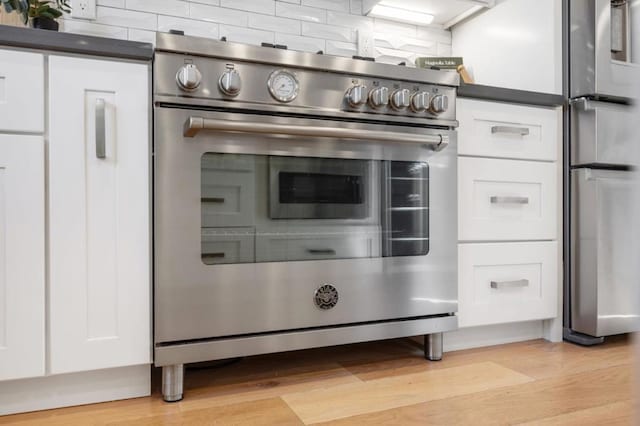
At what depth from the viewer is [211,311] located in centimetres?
112

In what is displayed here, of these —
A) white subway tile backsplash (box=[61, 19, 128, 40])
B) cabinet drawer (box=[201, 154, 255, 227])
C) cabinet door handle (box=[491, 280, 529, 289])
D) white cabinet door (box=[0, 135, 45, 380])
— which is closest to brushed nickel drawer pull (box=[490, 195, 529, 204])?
cabinet door handle (box=[491, 280, 529, 289])

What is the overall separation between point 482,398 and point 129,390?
0.87m

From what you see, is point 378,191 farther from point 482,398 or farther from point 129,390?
point 129,390

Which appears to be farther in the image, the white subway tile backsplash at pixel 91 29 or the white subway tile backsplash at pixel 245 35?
the white subway tile backsplash at pixel 245 35

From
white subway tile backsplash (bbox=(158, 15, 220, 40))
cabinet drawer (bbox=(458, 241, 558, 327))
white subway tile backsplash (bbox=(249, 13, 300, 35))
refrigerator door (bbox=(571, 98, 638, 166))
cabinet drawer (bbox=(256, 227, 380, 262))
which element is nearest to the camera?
cabinet drawer (bbox=(256, 227, 380, 262))

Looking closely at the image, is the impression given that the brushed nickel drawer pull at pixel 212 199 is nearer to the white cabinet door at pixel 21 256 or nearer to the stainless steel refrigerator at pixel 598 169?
the white cabinet door at pixel 21 256

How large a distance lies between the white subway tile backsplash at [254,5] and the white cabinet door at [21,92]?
913 mm

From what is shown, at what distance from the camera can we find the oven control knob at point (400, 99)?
129cm

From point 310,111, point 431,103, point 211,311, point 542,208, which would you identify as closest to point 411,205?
point 431,103

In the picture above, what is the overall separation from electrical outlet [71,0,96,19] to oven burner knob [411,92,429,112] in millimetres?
1142

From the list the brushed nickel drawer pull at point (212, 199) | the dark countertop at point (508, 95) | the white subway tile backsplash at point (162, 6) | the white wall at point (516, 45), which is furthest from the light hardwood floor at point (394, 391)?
the white subway tile backsplash at point (162, 6)

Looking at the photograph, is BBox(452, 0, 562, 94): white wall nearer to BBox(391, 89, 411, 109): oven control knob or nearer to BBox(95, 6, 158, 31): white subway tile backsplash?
BBox(391, 89, 411, 109): oven control knob

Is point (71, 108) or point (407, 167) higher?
point (71, 108)

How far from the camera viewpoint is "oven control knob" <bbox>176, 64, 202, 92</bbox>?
1.07m
